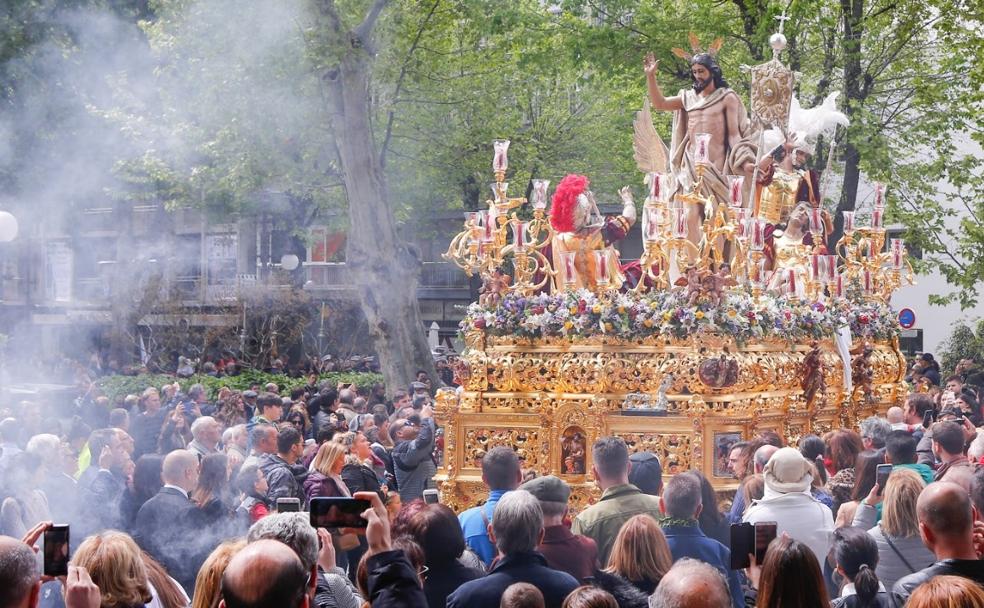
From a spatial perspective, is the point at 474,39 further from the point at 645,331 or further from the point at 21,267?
the point at 21,267

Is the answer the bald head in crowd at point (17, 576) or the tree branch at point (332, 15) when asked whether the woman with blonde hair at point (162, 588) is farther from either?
the tree branch at point (332, 15)

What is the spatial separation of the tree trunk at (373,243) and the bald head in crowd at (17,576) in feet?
53.8

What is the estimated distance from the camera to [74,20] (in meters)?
19.3

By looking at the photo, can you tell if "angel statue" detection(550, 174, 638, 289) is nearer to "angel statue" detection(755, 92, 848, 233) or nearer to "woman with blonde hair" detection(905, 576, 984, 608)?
"angel statue" detection(755, 92, 848, 233)

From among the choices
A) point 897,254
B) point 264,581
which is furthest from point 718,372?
point 264,581

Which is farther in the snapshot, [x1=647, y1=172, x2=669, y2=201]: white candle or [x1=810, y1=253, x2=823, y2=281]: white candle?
[x1=810, y1=253, x2=823, y2=281]: white candle

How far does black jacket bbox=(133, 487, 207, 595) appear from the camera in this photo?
7.68 m

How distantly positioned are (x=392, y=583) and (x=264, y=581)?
1.05 m

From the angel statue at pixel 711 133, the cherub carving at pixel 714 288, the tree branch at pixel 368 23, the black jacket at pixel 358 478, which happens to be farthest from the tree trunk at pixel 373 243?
the black jacket at pixel 358 478

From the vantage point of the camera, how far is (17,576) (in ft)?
13.6

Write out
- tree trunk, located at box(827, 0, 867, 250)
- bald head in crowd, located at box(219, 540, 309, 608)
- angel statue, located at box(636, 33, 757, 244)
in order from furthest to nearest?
tree trunk, located at box(827, 0, 867, 250) → angel statue, located at box(636, 33, 757, 244) → bald head in crowd, located at box(219, 540, 309, 608)

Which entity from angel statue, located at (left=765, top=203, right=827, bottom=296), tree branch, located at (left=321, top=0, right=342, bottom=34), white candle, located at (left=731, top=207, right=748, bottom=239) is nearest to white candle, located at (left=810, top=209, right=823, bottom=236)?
A: angel statue, located at (left=765, top=203, right=827, bottom=296)

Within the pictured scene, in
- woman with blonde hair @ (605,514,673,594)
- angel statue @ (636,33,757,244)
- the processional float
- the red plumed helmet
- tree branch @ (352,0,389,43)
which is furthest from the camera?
tree branch @ (352,0,389,43)

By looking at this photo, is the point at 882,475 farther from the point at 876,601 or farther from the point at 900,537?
the point at 876,601
